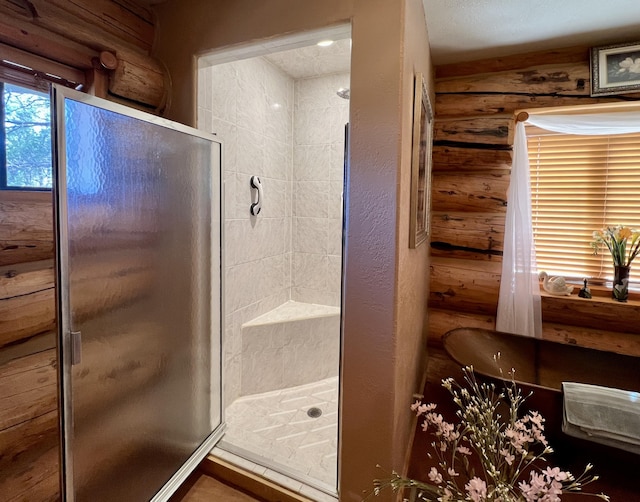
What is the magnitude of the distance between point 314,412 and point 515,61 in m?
2.79

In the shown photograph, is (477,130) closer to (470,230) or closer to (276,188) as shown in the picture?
(470,230)

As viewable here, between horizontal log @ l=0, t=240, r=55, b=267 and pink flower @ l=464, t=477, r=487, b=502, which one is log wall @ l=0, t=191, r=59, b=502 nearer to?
horizontal log @ l=0, t=240, r=55, b=267

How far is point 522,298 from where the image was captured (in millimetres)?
2340

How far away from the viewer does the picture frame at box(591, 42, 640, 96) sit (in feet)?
6.66

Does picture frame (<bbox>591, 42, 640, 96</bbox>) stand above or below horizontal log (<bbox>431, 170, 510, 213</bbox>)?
above

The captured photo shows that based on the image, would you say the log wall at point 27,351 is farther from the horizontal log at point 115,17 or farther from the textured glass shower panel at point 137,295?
the horizontal log at point 115,17

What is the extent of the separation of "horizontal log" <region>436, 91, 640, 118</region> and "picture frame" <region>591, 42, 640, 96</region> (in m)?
0.06

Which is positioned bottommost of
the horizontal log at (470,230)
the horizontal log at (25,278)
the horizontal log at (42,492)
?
the horizontal log at (42,492)

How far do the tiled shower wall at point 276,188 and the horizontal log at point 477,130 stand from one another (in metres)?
0.85

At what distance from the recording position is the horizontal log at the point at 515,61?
216 cm

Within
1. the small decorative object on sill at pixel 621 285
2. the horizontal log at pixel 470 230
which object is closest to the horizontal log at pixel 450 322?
the horizontal log at pixel 470 230

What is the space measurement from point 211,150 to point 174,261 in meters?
0.63

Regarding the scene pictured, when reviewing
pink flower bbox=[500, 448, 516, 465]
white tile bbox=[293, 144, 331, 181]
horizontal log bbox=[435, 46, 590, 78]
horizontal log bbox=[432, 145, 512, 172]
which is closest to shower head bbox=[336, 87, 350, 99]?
white tile bbox=[293, 144, 331, 181]

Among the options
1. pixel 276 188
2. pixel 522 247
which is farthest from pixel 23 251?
pixel 522 247
